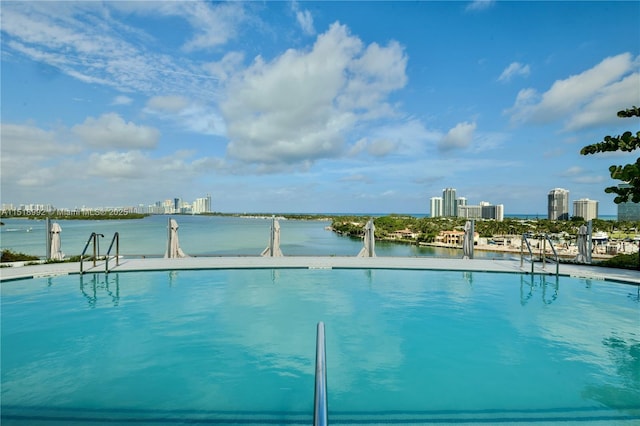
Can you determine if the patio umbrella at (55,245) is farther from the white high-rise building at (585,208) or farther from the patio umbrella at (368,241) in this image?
the white high-rise building at (585,208)

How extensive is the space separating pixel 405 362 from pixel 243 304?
3780mm

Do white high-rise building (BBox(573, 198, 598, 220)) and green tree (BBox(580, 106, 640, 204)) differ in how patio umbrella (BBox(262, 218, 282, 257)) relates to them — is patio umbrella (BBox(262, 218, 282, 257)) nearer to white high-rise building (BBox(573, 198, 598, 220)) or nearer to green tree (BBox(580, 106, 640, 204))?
green tree (BBox(580, 106, 640, 204))

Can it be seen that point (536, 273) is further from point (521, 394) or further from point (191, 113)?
point (191, 113)

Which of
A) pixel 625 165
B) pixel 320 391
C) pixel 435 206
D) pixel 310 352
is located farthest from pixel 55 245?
pixel 435 206

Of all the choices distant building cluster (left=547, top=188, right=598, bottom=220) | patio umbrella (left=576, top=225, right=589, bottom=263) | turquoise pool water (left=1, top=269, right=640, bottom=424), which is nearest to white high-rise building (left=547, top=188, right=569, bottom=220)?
distant building cluster (left=547, top=188, right=598, bottom=220)

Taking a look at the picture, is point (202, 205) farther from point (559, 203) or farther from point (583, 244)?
point (583, 244)

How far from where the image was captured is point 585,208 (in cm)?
10412

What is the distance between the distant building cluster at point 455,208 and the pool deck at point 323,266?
12578cm

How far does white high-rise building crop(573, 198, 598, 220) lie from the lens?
103 meters

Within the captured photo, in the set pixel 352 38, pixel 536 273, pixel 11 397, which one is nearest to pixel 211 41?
pixel 352 38

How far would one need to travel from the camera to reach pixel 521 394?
146 inches

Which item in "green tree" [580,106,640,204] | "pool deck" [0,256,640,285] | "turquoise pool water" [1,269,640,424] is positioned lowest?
"turquoise pool water" [1,269,640,424]

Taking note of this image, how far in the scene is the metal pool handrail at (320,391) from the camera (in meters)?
1.06

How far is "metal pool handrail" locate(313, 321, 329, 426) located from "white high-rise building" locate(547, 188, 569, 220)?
119 m
